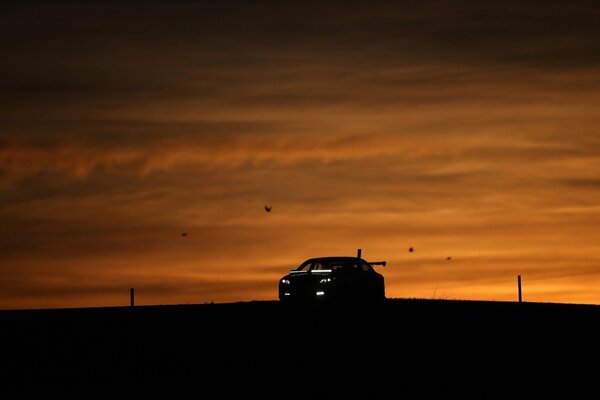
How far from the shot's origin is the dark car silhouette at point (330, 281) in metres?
34.8

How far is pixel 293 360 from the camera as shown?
2259 cm

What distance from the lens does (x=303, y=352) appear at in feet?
78.8

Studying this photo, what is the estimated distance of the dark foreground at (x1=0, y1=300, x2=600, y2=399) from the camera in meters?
18.9

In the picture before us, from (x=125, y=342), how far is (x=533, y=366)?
881cm

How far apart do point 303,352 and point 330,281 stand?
10934mm

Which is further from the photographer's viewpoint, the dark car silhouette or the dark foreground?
the dark car silhouette

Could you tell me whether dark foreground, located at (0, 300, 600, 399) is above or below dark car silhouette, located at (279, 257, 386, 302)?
below

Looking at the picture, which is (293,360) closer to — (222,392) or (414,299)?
(222,392)

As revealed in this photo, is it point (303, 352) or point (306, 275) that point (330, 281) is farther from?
point (303, 352)


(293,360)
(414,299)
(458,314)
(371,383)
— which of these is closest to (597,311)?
(458,314)

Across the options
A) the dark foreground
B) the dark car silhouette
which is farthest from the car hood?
the dark foreground

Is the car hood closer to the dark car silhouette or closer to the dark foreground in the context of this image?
the dark car silhouette

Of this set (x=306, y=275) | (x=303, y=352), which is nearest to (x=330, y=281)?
(x=306, y=275)

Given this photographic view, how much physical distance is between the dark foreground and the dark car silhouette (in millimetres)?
466
